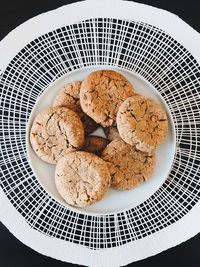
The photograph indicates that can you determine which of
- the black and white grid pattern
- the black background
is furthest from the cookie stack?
the black background

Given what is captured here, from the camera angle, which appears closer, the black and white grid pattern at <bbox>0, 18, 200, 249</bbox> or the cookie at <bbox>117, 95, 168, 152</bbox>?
the cookie at <bbox>117, 95, 168, 152</bbox>

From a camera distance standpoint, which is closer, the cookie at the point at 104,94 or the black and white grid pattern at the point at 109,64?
the cookie at the point at 104,94

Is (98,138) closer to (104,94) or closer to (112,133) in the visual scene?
(112,133)

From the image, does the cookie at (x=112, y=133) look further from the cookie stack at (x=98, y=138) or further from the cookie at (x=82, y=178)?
the cookie at (x=82, y=178)

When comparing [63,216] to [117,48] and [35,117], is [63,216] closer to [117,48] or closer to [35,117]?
[35,117]

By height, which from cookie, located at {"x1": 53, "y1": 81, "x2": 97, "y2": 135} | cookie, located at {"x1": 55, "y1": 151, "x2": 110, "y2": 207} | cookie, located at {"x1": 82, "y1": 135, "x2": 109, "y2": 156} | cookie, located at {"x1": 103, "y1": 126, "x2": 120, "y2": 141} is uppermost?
cookie, located at {"x1": 53, "y1": 81, "x2": 97, "y2": 135}

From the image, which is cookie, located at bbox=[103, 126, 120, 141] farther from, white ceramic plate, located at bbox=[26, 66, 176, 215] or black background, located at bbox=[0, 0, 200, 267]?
black background, located at bbox=[0, 0, 200, 267]

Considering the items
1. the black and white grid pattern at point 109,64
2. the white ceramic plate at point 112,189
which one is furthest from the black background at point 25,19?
the white ceramic plate at point 112,189
